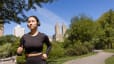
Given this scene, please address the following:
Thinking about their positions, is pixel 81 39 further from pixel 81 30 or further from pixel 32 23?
pixel 32 23

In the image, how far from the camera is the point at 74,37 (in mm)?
68938

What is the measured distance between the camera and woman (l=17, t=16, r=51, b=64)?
6051 mm

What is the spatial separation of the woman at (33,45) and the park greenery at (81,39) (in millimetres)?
26037

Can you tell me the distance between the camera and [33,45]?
610cm

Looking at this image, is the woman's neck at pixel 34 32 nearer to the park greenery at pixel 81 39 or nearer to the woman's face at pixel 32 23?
the woman's face at pixel 32 23

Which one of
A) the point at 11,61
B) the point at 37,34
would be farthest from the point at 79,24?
the point at 37,34

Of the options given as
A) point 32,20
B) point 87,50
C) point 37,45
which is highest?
point 32,20

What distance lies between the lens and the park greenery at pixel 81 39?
4743cm

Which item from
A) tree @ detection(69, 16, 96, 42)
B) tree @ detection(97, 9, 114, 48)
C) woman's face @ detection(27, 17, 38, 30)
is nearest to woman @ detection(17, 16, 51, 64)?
woman's face @ detection(27, 17, 38, 30)

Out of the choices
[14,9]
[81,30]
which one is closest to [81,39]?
[81,30]

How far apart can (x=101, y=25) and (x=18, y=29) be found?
34.0 m

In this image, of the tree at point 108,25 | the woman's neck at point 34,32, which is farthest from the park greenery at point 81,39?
the woman's neck at point 34,32

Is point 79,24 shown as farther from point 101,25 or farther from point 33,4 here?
point 33,4

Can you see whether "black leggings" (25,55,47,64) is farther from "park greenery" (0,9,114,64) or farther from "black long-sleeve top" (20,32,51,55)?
"park greenery" (0,9,114,64)
